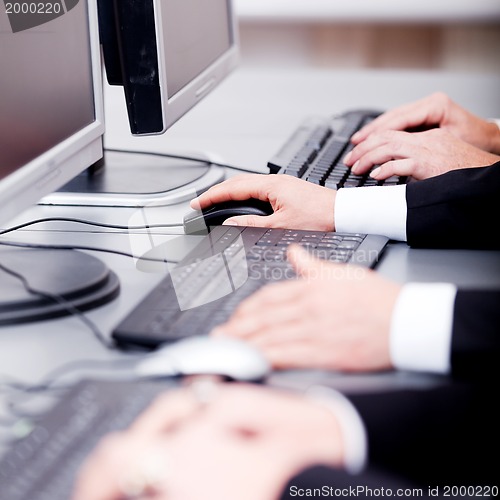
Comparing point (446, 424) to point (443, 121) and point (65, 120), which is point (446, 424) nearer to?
point (65, 120)

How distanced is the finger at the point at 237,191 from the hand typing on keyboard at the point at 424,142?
195mm

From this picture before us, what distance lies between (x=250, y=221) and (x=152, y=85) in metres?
0.26

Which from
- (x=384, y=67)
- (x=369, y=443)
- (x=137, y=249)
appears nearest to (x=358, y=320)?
(x=369, y=443)

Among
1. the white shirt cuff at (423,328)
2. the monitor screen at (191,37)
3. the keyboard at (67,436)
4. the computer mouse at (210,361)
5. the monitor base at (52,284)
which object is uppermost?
the monitor screen at (191,37)

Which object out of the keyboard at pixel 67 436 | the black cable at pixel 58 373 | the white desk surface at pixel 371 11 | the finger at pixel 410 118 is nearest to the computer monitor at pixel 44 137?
the black cable at pixel 58 373

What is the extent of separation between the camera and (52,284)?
0.85 meters

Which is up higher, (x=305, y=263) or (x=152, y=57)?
(x=152, y=57)

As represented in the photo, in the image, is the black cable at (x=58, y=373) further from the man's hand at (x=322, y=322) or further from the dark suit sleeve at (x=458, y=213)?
the dark suit sleeve at (x=458, y=213)

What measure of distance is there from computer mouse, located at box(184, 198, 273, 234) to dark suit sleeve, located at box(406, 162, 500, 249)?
0.63ft

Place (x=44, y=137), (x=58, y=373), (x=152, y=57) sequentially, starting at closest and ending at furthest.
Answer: (x=58, y=373) → (x=44, y=137) → (x=152, y=57)

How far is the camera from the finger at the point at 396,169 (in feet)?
3.98

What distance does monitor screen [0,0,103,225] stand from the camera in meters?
0.86

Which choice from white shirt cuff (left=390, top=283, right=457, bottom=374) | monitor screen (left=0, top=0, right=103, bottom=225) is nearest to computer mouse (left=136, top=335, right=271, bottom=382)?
white shirt cuff (left=390, top=283, right=457, bottom=374)

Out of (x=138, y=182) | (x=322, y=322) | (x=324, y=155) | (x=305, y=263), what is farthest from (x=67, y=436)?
(x=324, y=155)
